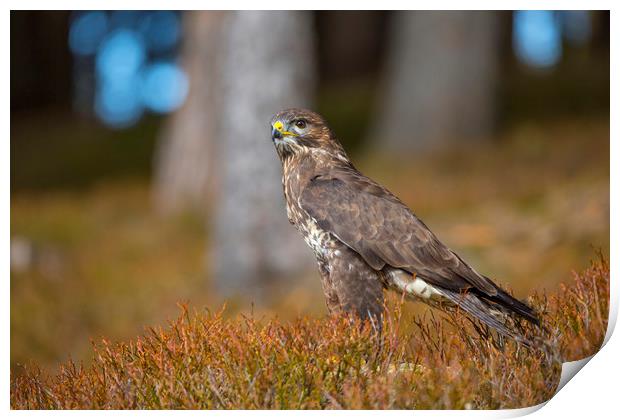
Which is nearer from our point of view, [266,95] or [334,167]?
[334,167]

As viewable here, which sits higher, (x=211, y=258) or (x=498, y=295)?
(x=498, y=295)

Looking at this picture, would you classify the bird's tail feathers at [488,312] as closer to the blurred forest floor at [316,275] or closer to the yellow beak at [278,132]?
the yellow beak at [278,132]

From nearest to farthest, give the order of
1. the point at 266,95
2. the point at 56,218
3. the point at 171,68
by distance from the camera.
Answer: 1. the point at 266,95
2. the point at 56,218
3. the point at 171,68

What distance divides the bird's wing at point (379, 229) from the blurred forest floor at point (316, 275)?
2.26 metres

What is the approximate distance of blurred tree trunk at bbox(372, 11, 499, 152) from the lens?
6.53 meters

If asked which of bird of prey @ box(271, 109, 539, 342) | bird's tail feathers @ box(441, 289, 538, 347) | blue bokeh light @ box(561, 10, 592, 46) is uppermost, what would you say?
blue bokeh light @ box(561, 10, 592, 46)

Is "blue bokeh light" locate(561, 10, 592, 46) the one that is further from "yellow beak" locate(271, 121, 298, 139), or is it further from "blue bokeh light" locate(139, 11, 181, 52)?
"blue bokeh light" locate(139, 11, 181, 52)

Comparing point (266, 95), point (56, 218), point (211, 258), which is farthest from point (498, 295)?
point (56, 218)

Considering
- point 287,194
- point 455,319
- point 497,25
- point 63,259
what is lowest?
point 63,259

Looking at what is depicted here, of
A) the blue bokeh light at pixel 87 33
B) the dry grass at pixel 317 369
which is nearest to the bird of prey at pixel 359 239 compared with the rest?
the dry grass at pixel 317 369

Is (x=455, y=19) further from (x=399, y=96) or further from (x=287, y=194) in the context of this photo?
(x=287, y=194)

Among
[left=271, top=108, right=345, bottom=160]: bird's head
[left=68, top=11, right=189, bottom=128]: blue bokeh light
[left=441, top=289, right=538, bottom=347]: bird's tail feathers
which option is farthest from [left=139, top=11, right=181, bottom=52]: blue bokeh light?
[left=441, top=289, right=538, bottom=347]: bird's tail feathers

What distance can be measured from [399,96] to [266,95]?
169cm

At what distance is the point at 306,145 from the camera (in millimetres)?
3150
